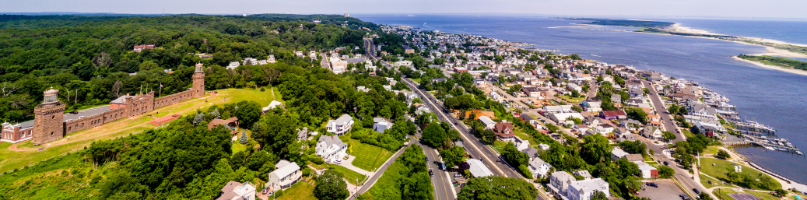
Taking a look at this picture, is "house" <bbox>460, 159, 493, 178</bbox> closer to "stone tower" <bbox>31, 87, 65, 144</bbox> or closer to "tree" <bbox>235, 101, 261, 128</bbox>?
"tree" <bbox>235, 101, 261, 128</bbox>

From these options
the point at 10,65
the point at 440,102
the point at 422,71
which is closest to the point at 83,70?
the point at 10,65

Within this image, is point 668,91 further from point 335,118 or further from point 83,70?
point 83,70

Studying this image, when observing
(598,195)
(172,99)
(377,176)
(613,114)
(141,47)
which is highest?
(141,47)

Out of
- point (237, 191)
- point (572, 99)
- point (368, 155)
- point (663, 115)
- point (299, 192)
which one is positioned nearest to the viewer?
point (237, 191)

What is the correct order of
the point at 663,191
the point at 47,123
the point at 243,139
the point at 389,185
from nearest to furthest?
the point at 47,123
the point at 389,185
the point at 243,139
the point at 663,191

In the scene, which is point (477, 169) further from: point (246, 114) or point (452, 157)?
point (246, 114)

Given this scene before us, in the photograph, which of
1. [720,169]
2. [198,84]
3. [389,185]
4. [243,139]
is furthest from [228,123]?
[720,169]

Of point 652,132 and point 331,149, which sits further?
point 652,132
